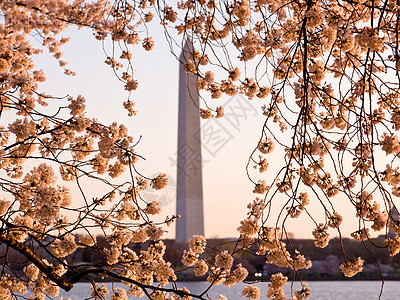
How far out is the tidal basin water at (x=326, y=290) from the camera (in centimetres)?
3506

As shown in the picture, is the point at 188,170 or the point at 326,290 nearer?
the point at 188,170

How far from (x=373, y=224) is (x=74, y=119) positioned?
6.28 feet

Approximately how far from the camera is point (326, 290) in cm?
4309

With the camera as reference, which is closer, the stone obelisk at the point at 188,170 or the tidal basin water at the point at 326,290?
the stone obelisk at the point at 188,170

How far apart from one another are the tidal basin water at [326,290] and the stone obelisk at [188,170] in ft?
29.9

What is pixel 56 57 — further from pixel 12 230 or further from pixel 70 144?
pixel 12 230

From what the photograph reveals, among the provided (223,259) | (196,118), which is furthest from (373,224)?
(196,118)

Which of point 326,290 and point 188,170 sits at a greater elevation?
point 188,170

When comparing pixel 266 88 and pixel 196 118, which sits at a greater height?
pixel 196 118

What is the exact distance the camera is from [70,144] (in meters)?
3.87

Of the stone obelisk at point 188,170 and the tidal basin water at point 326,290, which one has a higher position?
the stone obelisk at point 188,170

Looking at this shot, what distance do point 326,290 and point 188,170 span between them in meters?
24.8

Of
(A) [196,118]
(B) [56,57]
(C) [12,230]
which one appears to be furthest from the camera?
(A) [196,118]

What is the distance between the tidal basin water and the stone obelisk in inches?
359
